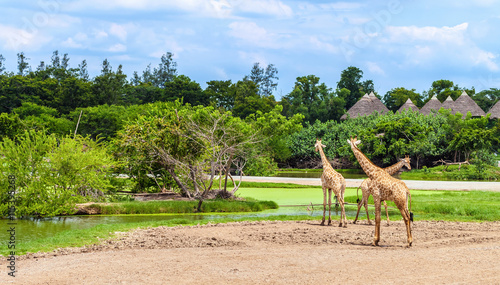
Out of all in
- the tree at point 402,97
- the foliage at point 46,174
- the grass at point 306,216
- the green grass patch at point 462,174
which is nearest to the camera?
the grass at point 306,216

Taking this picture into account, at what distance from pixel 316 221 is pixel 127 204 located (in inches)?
277

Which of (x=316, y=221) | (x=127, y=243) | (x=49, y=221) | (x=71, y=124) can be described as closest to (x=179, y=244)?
(x=127, y=243)

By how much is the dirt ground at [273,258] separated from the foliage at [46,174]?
516 cm

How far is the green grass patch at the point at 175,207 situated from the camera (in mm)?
19050

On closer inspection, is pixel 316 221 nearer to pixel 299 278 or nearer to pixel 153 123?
pixel 299 278

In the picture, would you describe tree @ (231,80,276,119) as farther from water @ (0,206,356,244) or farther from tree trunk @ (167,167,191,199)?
water @ (0,206,356,244)

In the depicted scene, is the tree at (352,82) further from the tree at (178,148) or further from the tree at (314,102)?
the tree at (178,148)

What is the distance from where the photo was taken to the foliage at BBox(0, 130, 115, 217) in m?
17.6

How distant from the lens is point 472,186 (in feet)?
95.9

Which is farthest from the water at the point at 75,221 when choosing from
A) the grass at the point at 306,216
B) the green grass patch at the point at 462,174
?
the green grass patch at the point at 462,174

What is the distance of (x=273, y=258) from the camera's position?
Result: 412 inches

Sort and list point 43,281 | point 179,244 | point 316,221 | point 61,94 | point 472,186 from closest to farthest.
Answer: point 43,281 < point 179,244 < point 316,221 < point 472,186 < point 61,94

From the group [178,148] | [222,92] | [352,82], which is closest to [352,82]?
[352,82]

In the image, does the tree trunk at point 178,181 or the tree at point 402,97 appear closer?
the tree trunk at point 178,181
